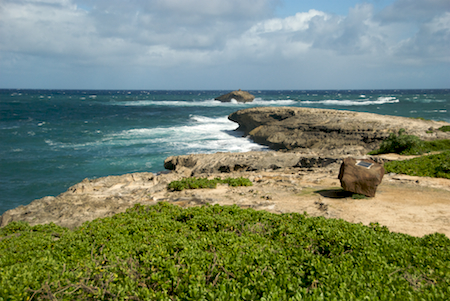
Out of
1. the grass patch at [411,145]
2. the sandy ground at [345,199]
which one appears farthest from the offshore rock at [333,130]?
the sandy ground at [345,199]

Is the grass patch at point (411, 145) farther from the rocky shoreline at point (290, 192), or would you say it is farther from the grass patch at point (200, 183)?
the grass patch at point (200, 183)

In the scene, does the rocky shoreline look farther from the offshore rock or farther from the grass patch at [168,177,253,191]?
the grass patch at [168,177,253,191]

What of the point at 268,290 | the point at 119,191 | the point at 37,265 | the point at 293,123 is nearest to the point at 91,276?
the point at 37,265

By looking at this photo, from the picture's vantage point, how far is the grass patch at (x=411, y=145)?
14344 mm

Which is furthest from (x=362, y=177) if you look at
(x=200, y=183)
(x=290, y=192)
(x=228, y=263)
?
(x=228, y=263)

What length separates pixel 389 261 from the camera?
177 inches

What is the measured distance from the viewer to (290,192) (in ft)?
31.9

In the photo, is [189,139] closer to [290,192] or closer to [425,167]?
[290,192]

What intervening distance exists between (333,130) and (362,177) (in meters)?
11.8

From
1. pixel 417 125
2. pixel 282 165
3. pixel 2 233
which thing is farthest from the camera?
pixel 417 125

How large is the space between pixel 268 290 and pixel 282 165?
11002 millimetres

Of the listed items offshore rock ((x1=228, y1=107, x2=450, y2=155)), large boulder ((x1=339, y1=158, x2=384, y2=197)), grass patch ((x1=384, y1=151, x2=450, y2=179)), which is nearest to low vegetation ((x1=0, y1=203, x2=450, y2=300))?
large boulder ((x1=339, y1=158, x2=384, y2=197))

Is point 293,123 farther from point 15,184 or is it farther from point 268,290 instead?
point 268,290

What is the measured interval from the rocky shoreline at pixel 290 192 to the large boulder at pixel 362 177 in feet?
1.14
